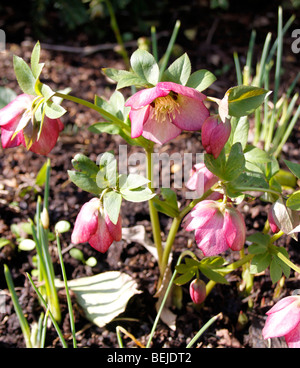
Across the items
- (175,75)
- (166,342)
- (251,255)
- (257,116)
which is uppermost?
(175,75)

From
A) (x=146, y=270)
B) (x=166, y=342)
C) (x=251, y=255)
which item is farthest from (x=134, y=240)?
(x=251, y=255)

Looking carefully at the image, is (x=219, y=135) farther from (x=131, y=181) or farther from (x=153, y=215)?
(x=153, y=215)

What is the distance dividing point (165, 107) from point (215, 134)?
0.42ft

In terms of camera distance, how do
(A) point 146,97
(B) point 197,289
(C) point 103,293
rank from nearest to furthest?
(A) point 146,97, (B) point 197,289, (C) point 103,293

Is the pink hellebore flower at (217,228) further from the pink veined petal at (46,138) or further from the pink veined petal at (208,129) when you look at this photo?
the pink veined petal at (46,138)

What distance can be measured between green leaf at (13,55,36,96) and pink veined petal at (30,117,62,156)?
0.22 ft

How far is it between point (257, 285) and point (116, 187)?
56cm

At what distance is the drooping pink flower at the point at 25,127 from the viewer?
763mm

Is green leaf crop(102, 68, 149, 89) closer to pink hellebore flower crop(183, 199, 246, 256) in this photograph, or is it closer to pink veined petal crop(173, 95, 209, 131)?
pink veined petal crop(173, 95, 209, 131)

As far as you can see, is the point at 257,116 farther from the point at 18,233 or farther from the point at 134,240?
the point at 18,233

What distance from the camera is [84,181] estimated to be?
0.81 metres

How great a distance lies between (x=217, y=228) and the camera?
787 mm

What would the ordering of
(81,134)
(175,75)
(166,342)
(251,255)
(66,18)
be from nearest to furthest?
(175,75), (251,255), (166,342), (81,134), (66,18)

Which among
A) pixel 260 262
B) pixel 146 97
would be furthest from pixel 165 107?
pixel 260 262
